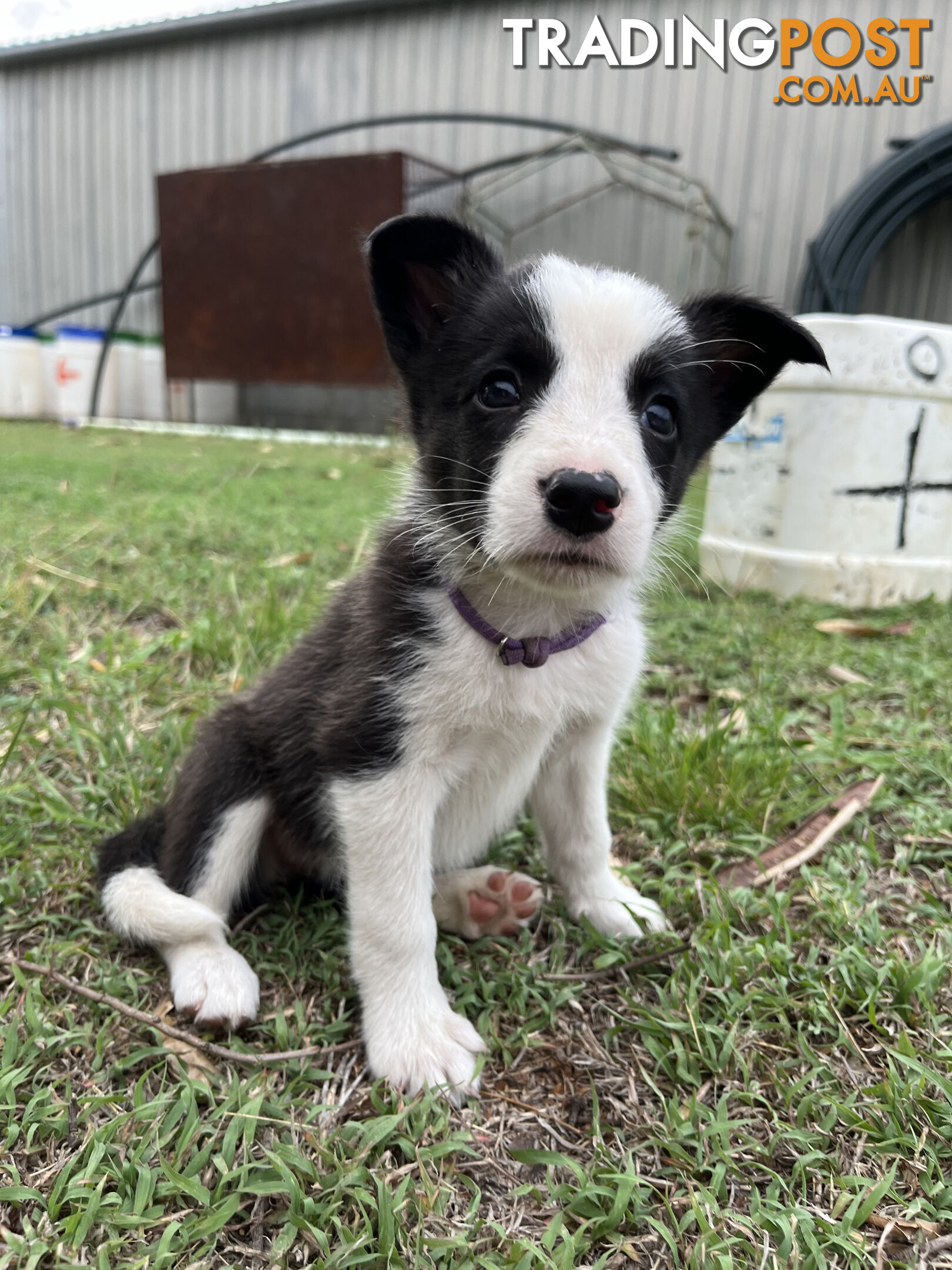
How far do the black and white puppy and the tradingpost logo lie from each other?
8.30m

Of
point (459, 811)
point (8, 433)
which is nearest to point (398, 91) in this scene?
point (8, 433)

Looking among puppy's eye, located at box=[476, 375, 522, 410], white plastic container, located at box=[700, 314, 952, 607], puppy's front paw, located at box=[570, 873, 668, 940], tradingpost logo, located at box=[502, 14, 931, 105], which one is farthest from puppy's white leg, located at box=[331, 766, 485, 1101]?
tradingpost logo, located at box=[502, 14, 931, 105]

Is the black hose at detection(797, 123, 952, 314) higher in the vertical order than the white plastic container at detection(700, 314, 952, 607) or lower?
higher

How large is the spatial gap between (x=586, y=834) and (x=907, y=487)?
10.0ft

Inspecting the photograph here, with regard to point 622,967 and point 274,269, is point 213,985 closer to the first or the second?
point 622,967

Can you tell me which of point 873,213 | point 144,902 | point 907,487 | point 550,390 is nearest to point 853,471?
point 907,487

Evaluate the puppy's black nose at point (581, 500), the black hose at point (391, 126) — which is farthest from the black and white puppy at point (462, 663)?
the black hose at point (391, 126)

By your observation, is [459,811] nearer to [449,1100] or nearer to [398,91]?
[449,1100]

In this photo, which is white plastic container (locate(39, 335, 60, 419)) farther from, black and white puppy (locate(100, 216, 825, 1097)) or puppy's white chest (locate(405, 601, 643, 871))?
puppy's white chest (locate(405, 601, 643, 871))

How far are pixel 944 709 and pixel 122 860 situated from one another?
258 cm

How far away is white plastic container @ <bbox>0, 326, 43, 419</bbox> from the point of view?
11453mm

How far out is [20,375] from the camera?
1162cm

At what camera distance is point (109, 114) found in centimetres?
1255

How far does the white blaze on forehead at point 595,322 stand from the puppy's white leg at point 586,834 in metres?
0.75
